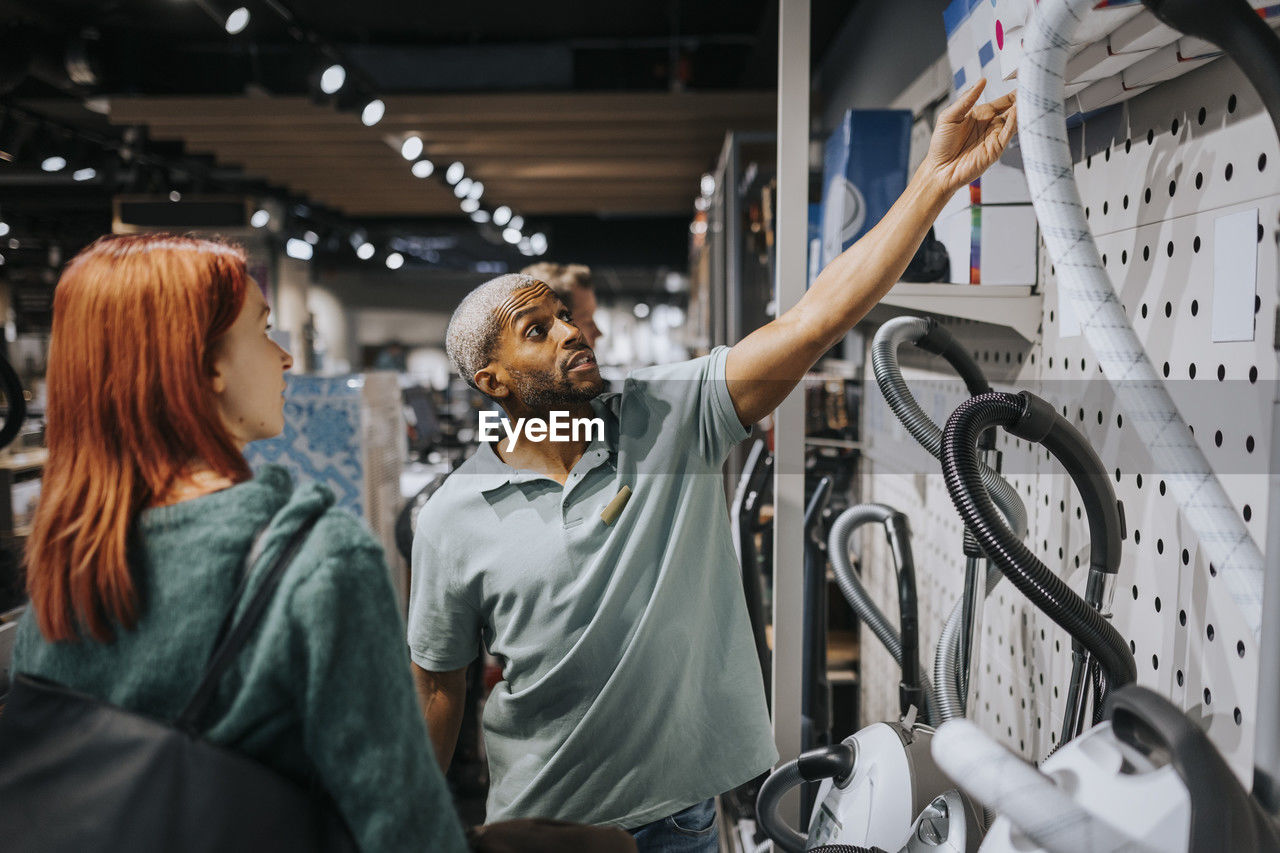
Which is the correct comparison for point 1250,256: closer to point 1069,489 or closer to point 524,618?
point 1069,489

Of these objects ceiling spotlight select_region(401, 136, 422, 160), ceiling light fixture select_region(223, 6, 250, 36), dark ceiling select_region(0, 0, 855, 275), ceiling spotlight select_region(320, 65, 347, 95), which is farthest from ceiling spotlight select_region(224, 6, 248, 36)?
ceiling spotlight select_region(401, 136, 422, 160)

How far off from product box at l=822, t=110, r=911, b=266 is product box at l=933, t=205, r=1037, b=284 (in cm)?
25

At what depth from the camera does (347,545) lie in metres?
0.74

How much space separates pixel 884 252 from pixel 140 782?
102 cm

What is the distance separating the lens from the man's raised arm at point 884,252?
3.52 feet

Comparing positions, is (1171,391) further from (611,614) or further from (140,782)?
(140,782)

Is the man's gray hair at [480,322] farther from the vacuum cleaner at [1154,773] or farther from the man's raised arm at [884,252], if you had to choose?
the vacuum cleaner at [1154,773]

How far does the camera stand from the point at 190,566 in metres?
0.74

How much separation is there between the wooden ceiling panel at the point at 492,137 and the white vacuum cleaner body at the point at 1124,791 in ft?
14.6

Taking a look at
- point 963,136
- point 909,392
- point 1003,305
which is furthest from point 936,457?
point 963,136

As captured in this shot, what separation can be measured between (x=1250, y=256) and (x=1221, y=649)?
1.58 ft

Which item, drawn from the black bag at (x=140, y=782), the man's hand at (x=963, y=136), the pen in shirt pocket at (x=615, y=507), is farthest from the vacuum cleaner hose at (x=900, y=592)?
the black bag at (x=140, y=782)

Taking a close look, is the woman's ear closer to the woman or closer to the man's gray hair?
the woman

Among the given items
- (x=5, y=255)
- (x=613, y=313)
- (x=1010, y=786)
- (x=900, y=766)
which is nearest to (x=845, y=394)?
(x=900, y=766)
